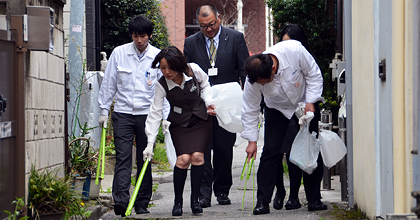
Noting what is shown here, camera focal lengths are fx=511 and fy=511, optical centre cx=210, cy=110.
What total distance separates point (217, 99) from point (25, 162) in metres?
2.01

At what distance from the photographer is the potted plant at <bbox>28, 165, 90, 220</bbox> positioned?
3.99 m

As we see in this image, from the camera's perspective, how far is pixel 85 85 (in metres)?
8.88

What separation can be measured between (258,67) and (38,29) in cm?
180

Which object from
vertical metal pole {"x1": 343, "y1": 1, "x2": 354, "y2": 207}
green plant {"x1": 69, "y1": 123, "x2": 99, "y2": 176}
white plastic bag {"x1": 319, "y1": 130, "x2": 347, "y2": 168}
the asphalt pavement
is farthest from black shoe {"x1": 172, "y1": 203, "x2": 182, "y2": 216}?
vertical metal pole {"x1": 343, "y1": 1, "x2": 354, "y2": 207}

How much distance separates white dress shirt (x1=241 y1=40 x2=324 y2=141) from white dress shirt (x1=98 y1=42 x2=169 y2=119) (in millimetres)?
961

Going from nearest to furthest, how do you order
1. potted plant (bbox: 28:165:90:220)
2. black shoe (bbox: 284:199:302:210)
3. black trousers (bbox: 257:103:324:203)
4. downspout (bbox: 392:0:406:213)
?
downspout (bbox: 392:0:406:213), potted plant (bbox: 28:165:90:220), black trousers (bbox: 257:103:324:203), black shoe (bbox: 284:199:302:210)

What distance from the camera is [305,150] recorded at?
4.58 m

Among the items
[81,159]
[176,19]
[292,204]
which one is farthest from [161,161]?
[176,19]

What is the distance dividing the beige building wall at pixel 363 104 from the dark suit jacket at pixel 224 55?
156 cm

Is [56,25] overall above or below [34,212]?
above

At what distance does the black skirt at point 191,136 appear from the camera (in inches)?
187

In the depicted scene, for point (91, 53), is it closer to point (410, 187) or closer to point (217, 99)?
point (217, 99)

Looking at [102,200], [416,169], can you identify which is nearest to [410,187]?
[416,169]

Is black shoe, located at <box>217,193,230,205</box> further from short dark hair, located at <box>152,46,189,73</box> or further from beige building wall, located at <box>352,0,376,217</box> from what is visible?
short dark hair, located at <box>152,46,189,73</box>
